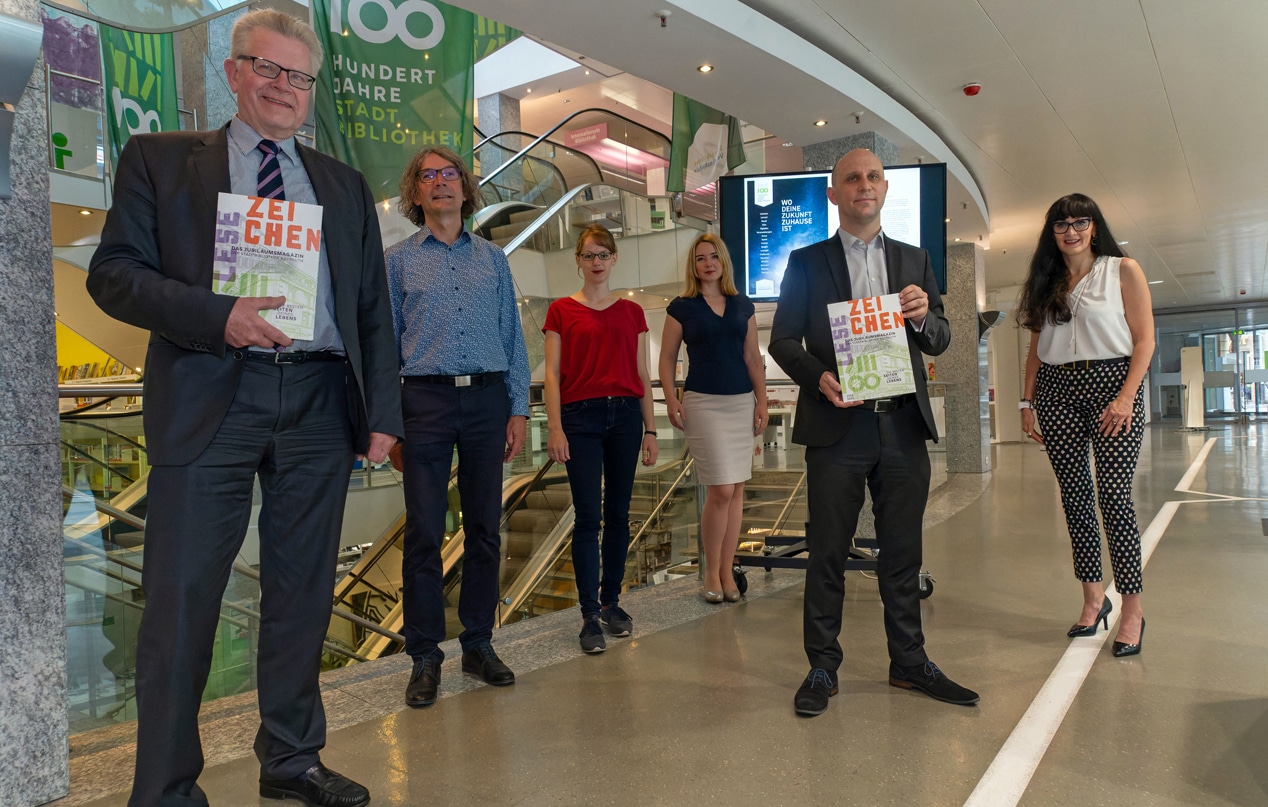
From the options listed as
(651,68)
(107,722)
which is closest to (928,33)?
(651,68)

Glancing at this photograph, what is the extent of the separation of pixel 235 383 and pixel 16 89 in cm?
79

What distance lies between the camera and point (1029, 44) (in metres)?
5.42

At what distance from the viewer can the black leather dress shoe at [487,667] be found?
107 inches

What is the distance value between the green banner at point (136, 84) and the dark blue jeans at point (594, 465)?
330 cm

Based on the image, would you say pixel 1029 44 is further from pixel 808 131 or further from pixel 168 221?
pixel 168 221

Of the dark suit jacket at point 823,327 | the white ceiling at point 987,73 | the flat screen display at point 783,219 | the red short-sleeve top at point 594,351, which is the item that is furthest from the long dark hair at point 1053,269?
the white ceiling at point 987,73

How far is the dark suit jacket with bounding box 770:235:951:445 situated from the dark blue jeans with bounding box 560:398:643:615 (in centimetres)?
82

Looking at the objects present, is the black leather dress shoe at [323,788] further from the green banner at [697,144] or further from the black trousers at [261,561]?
the green banner at [697,144]

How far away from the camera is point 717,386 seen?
12.0 feet

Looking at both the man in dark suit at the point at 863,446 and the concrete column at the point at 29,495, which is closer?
the concrete column at the point at 29,495

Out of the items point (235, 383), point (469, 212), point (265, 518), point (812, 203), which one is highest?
point (812, 203)

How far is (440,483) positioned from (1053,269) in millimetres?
2389

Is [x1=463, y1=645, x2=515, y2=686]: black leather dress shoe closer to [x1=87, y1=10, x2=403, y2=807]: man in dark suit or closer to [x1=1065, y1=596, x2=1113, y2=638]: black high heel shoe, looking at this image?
[x1=87, y1=10, x2=403, y2=807]: man in dark suit

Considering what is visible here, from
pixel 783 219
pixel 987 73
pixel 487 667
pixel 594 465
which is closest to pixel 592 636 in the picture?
pixel 487 667
